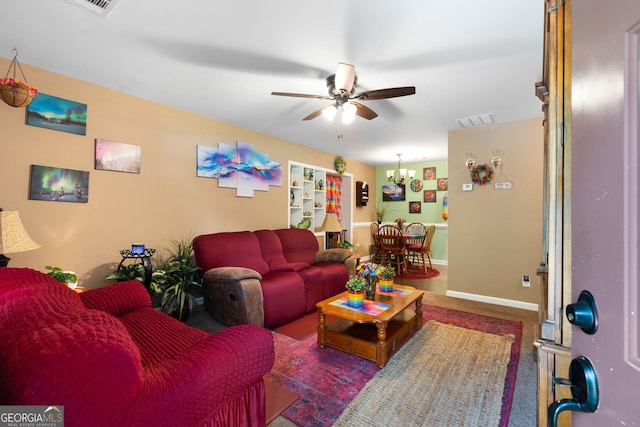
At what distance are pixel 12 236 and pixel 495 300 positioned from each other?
16.1 ft

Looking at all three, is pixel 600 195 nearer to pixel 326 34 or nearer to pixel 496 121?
pixel 326 34

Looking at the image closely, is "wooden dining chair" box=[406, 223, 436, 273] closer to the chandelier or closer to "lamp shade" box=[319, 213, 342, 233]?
the chandelier

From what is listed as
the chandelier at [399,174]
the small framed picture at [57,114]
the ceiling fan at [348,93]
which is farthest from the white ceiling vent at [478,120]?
the small framed picture at [57,114]

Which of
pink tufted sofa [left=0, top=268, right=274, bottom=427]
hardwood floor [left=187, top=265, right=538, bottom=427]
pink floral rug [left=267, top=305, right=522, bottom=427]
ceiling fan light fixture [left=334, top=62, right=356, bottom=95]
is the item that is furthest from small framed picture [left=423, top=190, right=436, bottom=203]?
pink tufted sofa [left=0, top=268, right=274, bottom=427]

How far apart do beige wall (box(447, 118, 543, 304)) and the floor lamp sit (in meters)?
4.49

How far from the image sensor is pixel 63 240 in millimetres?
2443

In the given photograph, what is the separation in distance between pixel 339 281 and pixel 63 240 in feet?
9.61

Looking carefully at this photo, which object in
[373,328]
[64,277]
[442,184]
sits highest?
[442,184]

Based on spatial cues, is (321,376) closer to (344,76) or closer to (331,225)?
(344,76)

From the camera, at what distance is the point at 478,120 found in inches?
139

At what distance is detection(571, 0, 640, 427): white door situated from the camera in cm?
40

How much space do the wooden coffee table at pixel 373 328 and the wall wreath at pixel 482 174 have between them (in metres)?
2.02

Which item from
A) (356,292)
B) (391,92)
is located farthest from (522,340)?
(391,92)

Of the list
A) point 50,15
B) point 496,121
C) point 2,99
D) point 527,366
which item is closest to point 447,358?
point 527,366
